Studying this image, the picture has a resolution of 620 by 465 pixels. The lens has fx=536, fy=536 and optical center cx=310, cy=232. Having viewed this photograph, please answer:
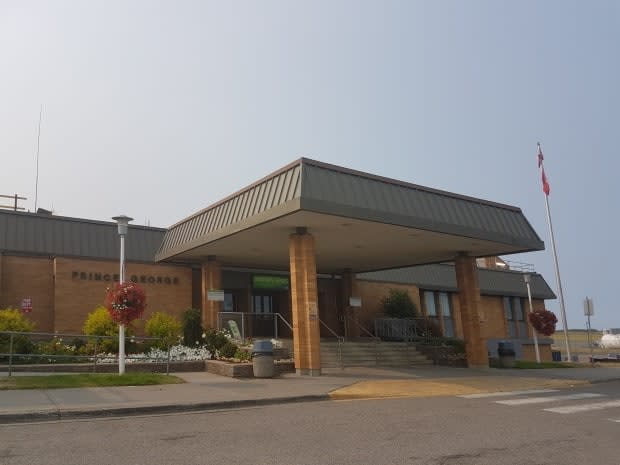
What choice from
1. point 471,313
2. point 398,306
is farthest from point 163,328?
point 398,306

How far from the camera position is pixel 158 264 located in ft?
82.7

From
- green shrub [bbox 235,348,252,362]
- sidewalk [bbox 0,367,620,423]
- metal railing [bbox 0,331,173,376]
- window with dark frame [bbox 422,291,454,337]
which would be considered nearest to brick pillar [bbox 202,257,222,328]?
metal railing [bbox 0,331,173,376]

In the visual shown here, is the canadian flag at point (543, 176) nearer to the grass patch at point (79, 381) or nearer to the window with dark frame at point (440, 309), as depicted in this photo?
the window with dark frame at point (440, 309)

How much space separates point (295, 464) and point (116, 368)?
12469mm

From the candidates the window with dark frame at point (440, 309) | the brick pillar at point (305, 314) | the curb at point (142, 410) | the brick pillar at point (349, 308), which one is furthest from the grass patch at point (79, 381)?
the window with dark frame at point (440, 309)

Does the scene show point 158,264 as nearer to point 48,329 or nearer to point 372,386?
point 48,329

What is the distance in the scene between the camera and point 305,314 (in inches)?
703

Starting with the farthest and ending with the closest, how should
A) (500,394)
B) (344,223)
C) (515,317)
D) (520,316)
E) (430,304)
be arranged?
(520,316) → (515,317) → (430,304) → (344,223) → (500,394)

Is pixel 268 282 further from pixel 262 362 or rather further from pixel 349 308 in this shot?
pixel 262 362

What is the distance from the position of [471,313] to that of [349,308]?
26.5ft

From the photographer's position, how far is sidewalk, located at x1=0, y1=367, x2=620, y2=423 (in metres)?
9.97

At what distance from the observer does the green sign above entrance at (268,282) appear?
2828 centimetres

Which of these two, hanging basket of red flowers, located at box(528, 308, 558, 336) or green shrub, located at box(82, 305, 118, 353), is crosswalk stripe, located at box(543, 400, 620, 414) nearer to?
green shrub, located at box(82, 305, 118, 353)

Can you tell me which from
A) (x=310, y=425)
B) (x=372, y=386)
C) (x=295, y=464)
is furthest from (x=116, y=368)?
(x=295, y=464)
